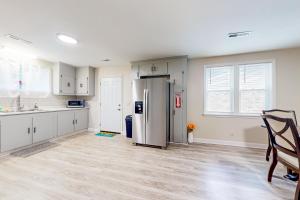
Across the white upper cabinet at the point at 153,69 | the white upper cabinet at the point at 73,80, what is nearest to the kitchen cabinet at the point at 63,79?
the white upper cabinet at the point at 73,80

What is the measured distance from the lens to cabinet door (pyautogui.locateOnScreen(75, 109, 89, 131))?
4887 millimetres

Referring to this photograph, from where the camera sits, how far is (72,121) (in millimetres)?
4691

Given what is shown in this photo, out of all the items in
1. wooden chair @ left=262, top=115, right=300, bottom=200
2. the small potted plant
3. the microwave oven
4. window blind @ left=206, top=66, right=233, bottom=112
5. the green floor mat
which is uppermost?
window blind @ left=206, top=66, right=233, bottom=112

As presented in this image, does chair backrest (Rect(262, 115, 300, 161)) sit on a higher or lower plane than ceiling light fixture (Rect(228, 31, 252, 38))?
lower

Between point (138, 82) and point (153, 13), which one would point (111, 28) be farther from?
point (138, 82)

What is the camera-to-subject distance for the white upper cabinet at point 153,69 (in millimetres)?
4047

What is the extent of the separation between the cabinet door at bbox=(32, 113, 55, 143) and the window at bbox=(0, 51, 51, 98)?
2.74ft

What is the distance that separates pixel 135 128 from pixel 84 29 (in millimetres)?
2526

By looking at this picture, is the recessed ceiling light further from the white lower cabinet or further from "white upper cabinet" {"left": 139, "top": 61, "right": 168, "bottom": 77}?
the white lower cabinet

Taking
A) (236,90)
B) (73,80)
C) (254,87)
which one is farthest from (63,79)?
(254,87)

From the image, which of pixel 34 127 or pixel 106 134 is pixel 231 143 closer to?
pixel 106 134

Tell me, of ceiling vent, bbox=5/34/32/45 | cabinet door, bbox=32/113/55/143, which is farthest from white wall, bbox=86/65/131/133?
ceiling vent, bbox=5/34/32/45

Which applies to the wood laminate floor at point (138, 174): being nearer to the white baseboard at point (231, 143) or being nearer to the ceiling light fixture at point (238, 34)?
the white baseboard at point (231, 143)

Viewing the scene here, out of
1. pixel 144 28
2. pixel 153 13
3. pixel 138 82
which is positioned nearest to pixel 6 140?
pixel 138 82
